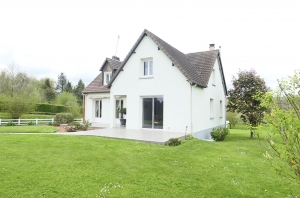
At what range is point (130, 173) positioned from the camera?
22.9 feet

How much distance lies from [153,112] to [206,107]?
209 inches

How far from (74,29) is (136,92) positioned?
425 inches

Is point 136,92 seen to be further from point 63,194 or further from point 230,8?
point 63,194

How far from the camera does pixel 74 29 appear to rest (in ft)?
70.7

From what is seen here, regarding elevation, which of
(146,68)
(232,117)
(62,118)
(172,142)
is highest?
(146,68)

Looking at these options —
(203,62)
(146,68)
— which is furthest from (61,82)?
(203,62)

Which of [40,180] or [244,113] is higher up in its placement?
[244,113]

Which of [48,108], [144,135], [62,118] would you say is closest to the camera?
[144,135]

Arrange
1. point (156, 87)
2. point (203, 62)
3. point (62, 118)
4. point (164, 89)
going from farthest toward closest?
point (62, 118), point (203, 62), point (156, 87), point (164, 89)

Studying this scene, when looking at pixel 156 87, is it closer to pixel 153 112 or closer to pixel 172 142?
pixel 153 112

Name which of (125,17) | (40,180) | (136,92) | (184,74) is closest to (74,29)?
(125,17)

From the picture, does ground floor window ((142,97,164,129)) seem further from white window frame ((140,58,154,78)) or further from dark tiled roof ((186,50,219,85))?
dark tiled roof ((186,50,219,85))

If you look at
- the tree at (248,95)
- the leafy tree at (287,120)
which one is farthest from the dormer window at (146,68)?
the leafy tree at (287,120)

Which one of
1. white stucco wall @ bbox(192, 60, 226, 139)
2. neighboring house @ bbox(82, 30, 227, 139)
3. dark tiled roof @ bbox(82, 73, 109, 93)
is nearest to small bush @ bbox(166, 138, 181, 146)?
neighboring house @ bbox(82, 30, 227, 139)
